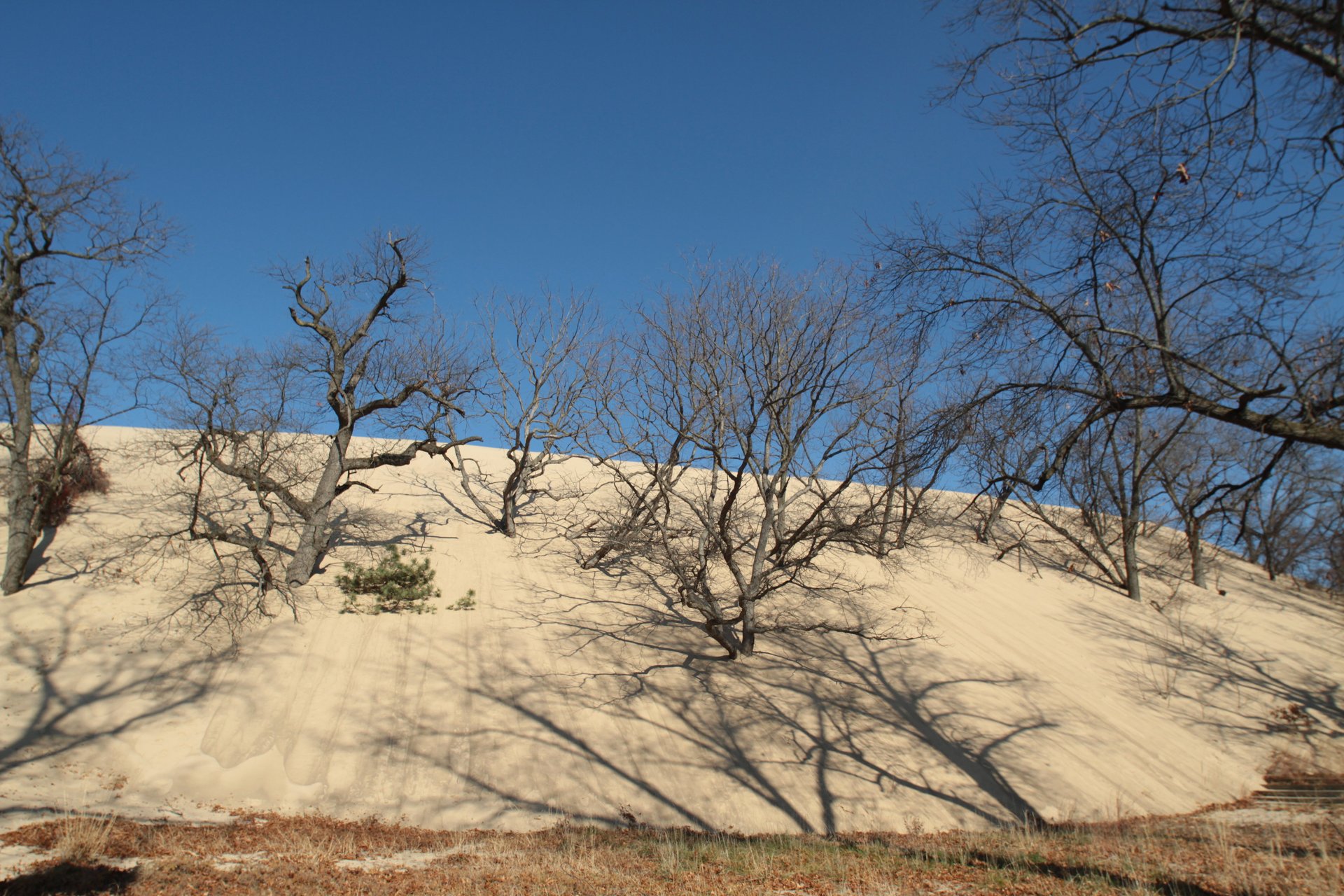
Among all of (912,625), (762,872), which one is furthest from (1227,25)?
(912,625)

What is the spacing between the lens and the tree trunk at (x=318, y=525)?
13750mm

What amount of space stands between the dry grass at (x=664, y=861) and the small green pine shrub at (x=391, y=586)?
5.42 m

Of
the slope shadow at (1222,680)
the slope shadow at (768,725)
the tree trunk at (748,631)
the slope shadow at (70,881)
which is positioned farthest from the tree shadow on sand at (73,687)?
the slope shadow at (1222,680)

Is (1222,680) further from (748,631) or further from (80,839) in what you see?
(80,839)

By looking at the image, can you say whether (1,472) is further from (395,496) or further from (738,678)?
(738,678)

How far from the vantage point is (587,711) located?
10977mm

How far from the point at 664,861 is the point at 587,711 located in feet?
14.9

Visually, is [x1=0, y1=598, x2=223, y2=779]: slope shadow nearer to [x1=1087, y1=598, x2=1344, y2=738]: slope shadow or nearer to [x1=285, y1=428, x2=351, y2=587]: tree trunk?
[x1=285, y1=428, x2=351, y2=587]: tree trunk

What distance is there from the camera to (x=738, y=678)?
40.7 feet

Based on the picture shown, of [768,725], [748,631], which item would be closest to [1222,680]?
[748,631]

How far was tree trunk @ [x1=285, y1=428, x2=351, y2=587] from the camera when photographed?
1375 cm

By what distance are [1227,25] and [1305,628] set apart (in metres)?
20.3

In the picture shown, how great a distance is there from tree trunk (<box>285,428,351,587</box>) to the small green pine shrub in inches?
25.0

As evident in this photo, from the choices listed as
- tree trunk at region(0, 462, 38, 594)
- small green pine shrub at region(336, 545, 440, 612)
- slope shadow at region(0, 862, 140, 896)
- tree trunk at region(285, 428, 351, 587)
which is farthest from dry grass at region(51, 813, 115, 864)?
tree trunk at region(0, 462, 38, 594)
